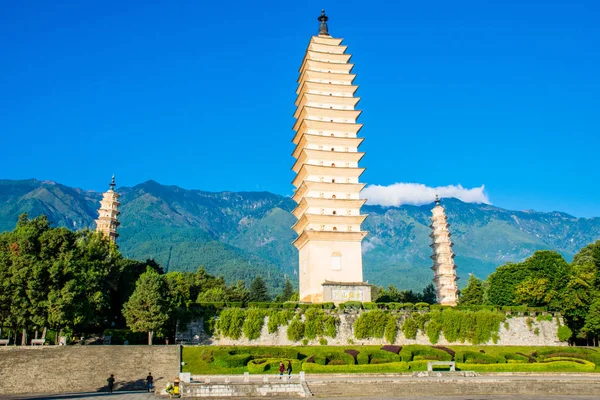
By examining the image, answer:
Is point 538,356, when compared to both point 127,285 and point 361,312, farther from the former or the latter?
point 127,285

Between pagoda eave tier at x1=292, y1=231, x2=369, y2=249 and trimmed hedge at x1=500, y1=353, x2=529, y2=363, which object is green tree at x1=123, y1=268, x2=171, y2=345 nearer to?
pagoda eave tier at x1=292, y1=231, x2=369, y2=249

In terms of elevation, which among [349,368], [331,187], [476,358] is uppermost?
[331,187]

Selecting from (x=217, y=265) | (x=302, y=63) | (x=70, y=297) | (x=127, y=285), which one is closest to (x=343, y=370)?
(x=70, y=297)

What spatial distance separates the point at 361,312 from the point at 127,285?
16.5 meters

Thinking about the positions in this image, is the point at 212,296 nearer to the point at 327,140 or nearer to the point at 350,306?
the point at 327,140

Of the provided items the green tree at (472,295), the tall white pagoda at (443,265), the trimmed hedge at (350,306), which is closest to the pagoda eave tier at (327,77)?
the tall white pagoda at (443,265)

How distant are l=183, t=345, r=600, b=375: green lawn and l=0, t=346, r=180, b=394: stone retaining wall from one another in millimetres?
1893

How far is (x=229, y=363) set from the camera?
26.3m

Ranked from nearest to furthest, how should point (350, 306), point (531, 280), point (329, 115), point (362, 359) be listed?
point (362, 359)
point (350, 306)
point (531, 280)
point (329, 115)

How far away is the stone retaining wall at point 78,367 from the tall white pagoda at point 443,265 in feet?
105

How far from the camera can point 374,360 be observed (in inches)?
1102

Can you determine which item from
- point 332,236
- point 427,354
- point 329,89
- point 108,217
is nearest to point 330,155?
point 329,89

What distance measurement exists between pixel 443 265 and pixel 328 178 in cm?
1694

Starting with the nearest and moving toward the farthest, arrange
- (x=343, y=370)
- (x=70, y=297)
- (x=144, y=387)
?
(x=144, y=387), (x=343, y=370), (x=70, y=297)
